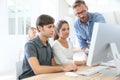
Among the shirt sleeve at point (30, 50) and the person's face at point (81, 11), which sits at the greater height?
the person's face at point (81, 11)

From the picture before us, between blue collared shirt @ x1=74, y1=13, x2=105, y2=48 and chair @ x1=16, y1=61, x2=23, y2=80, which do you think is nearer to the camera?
chair @ x1=16, y1=61, x2=23, y2=80

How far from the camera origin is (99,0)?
12.4 ft

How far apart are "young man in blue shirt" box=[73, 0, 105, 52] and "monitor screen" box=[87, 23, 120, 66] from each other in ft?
2.51

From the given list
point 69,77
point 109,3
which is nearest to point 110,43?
point 69,77

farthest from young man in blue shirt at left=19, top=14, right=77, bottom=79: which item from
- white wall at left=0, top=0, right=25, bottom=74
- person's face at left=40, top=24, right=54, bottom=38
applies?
white wall at left=0, top=0, right=25, bottom=74

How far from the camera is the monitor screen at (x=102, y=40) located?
130cm

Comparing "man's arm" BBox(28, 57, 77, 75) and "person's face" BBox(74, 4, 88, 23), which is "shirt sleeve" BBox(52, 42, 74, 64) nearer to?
"man's arm" BBox(28, 57, 77, 75)

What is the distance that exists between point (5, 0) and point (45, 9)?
876 mm

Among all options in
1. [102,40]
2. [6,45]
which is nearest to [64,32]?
[102,40]

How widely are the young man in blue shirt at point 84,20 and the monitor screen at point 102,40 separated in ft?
2.51

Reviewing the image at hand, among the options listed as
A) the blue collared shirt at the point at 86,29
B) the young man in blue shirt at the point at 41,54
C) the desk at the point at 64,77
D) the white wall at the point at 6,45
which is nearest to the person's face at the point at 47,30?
the young man in blue shirt at the point at 41,54

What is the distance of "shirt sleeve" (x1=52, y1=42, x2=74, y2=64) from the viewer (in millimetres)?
1748

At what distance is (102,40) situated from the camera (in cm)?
136

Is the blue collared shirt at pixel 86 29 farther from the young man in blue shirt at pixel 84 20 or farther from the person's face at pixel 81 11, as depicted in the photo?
the person's face at pixel 81 11
